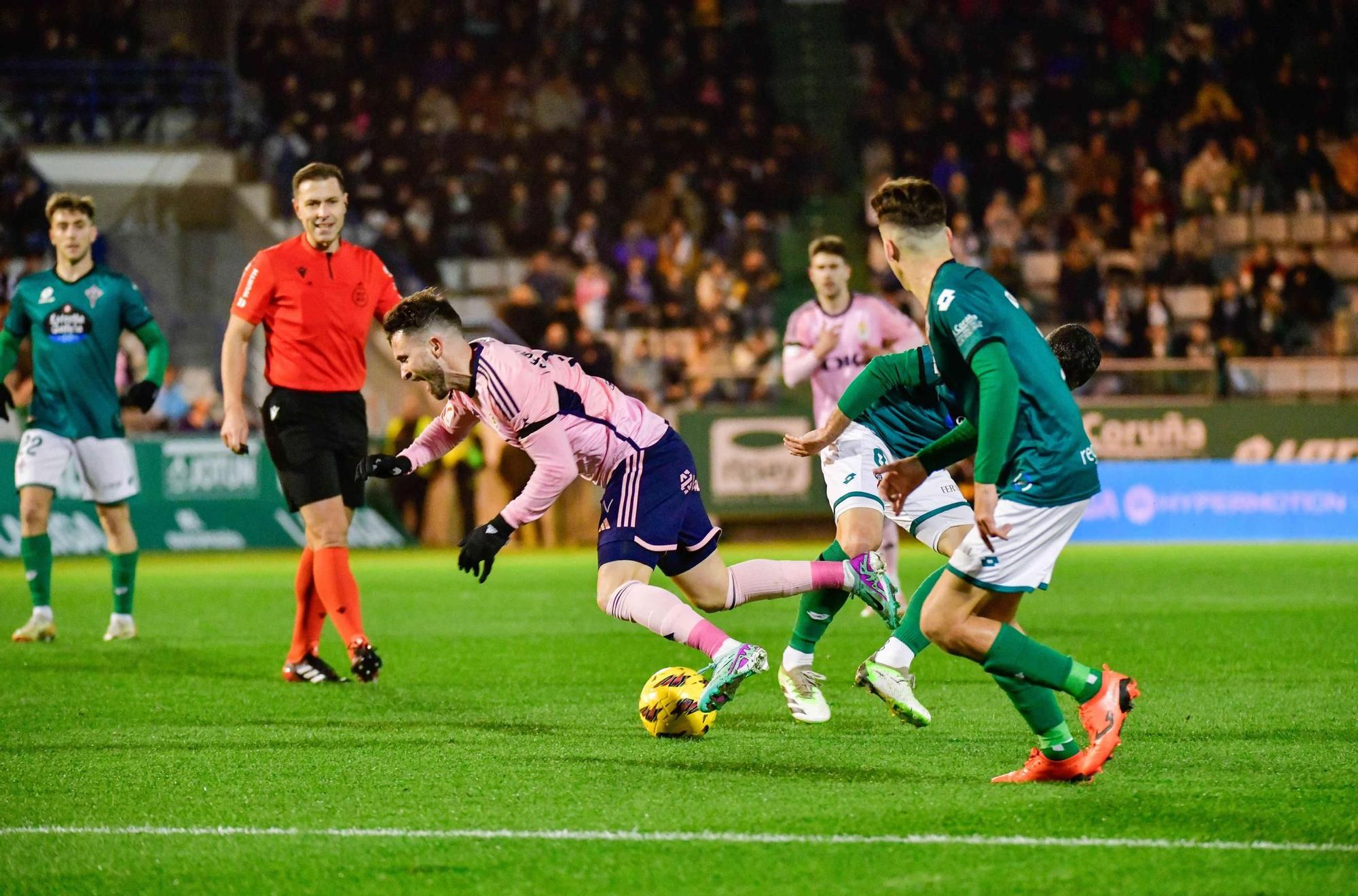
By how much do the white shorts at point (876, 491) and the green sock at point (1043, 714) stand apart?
1.95 metres

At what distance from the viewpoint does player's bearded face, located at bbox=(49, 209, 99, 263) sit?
1026cm

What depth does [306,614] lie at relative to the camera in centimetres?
861

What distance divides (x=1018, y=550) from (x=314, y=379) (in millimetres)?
4231

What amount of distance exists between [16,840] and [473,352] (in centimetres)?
248

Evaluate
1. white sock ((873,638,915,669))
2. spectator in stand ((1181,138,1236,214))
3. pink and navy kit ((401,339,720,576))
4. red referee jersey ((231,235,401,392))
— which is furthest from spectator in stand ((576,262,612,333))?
white sock ((873,638,915,669))

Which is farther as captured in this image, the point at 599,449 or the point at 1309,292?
the point at 1309,292

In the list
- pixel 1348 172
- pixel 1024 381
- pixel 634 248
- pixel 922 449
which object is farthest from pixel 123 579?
pixel 1348 172

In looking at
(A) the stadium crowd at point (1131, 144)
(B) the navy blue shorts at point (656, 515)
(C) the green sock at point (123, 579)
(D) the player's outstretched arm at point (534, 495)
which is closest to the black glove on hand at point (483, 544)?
(D) the player's outstretched arm at point (534, 495)

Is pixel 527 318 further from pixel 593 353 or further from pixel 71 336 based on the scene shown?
pixel 71 336

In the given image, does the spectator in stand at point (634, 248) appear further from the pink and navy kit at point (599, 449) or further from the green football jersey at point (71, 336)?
the pink and navy kit at point (599, 449)

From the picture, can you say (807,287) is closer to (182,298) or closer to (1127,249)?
(1127,249)

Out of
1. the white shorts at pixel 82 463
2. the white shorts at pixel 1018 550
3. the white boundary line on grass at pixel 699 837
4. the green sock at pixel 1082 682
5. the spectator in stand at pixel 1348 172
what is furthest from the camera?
the spectator in stand at pixel 1348 172

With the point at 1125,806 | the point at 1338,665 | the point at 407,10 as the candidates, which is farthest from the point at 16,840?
the point at 407,10

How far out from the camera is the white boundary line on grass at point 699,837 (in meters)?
4.63
